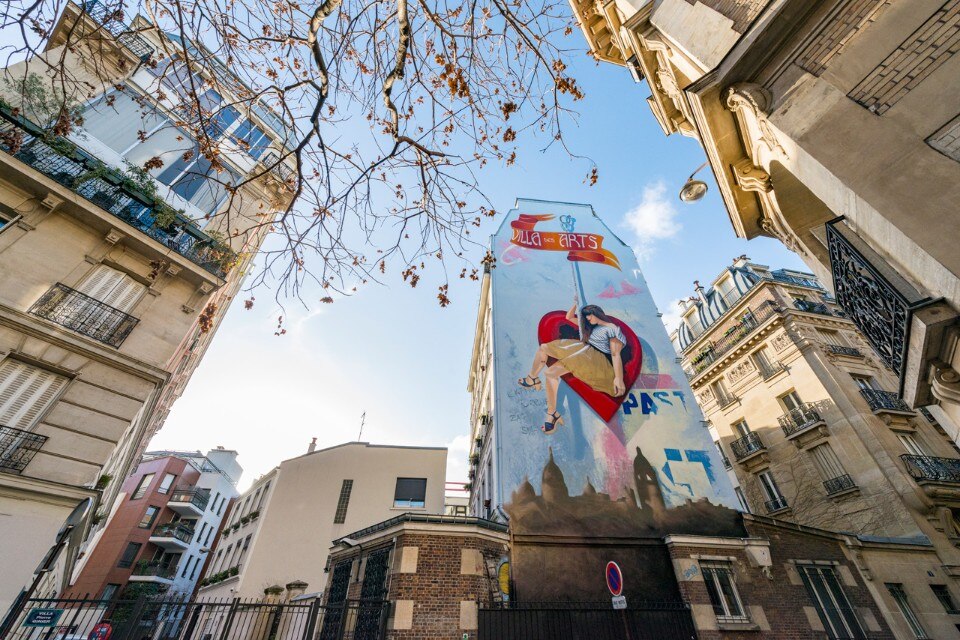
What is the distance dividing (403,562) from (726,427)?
2478 centimetres

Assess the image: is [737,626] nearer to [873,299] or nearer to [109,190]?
[873,299]

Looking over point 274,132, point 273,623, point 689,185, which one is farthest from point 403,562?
point 274,132

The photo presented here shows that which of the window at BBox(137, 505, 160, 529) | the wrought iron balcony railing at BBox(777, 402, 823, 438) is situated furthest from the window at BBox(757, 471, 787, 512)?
the window at BBox(137, 505, 160, 529)

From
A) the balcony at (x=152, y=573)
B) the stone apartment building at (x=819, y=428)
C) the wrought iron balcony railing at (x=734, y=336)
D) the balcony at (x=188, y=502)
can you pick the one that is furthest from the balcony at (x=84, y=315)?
the balcony at (x=188, y=502)

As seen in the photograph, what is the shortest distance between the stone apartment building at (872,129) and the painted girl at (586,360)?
460 inches

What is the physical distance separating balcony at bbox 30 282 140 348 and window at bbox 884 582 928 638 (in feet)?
90.4

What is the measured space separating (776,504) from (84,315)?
3097 centimetres

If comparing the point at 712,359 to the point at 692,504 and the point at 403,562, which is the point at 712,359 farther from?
the point at 403,562

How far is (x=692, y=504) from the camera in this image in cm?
1545

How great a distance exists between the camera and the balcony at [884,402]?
19.4 m

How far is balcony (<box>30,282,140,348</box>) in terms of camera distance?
1004 cm

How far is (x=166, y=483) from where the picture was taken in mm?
38594

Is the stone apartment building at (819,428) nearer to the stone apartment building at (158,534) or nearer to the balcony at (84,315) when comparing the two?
the balcony at (84,315)

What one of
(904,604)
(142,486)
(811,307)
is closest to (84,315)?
(904,604)
